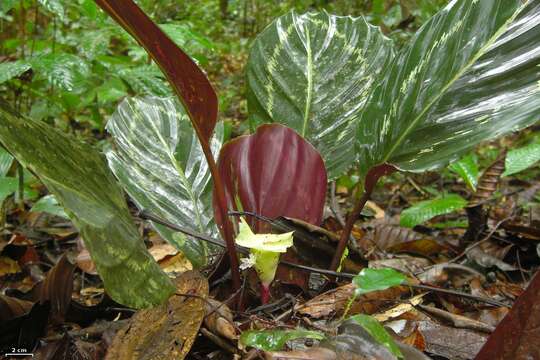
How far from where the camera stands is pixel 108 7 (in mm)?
565

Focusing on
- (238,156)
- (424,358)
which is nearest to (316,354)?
(424,358)

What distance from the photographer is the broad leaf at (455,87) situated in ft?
2.30

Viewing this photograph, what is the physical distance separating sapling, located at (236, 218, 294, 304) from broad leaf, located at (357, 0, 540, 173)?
0.22 metres

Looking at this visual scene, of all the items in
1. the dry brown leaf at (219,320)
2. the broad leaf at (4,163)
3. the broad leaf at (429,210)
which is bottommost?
the broad leaf at (429,210)

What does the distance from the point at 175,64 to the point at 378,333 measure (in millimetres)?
410

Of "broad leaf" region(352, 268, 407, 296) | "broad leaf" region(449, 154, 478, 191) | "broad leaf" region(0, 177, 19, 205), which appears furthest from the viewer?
"broad leaf" region(449, 154, 478, 191)

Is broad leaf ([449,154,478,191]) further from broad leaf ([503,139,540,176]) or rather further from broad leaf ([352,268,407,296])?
broad leaf ([352,268,407,296])

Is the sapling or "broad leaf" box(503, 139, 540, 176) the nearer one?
the sapling

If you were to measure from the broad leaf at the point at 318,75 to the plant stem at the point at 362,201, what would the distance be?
7.8 inches

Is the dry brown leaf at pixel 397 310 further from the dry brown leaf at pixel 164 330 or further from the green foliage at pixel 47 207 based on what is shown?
the green foliage at pixel 47 207

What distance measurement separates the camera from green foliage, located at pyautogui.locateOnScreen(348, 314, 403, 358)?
0.56 m

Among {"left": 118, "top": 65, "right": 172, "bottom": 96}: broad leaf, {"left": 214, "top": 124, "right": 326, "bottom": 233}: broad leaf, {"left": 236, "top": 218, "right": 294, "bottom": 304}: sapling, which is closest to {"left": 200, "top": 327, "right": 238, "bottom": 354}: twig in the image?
{"left": 236, "top": 218, "right": 294, "bottom": 304}: sapling

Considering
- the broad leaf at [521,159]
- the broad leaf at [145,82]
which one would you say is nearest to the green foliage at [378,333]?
the broad leaf at [521,159]

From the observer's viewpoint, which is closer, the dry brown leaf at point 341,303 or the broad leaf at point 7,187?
the dry brown leaf at point 341,303
